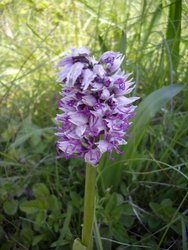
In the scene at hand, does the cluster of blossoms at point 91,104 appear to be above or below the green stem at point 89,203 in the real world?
above

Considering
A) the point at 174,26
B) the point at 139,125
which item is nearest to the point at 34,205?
the point at 139,125

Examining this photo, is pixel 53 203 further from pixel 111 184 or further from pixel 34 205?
pixel 111 184

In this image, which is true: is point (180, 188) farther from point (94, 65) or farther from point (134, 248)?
point (94, 65)

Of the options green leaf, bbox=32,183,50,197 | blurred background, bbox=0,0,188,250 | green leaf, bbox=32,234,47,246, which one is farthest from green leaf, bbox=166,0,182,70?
green leaf, bbox=32,234,47,246

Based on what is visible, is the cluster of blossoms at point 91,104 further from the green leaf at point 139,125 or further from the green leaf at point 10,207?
the green leaf at point 10,207

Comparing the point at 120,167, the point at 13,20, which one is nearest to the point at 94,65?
the point at 120,167

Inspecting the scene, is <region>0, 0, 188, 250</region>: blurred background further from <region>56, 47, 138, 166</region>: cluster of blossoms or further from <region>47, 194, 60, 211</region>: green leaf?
<region>56, 47, 138, 166</region>: cluster of blossoms

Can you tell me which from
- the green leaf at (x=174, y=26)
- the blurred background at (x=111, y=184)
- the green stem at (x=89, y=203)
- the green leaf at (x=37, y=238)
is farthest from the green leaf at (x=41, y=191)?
the green leaf at (x=174, y=26)
